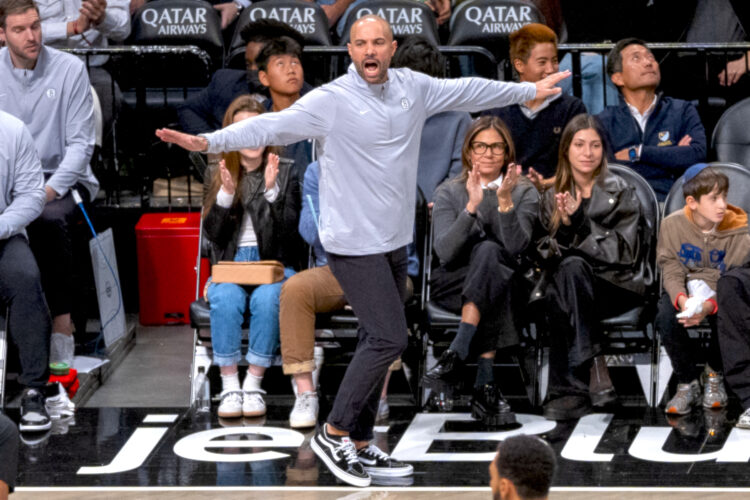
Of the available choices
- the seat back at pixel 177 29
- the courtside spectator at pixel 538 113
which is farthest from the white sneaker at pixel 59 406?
the seat back at pixel 177 29

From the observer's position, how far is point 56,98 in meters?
6.92

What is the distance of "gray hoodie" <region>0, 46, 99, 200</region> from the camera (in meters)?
6.92

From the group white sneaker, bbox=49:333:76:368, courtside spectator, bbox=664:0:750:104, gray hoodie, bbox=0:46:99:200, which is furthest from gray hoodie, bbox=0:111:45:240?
courtside spectator, bbox=664:0:750:104

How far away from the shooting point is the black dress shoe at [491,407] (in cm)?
607

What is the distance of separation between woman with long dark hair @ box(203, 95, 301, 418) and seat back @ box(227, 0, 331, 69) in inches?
97.3

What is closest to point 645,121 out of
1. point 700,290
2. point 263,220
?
point 700,290

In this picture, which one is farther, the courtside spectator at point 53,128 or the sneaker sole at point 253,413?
the courtside spectator at point 53,128

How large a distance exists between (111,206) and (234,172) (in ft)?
6.53

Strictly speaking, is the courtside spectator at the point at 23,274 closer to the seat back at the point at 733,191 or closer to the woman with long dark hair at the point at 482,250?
the woman with long dark hair at the point at 482,250

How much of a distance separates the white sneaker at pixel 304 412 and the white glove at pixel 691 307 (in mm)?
1778

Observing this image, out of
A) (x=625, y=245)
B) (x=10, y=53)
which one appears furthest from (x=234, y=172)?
(x=625, y=245)

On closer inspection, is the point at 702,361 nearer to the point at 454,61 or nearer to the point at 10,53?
the point at 454,61

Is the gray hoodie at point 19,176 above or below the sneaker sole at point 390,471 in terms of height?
above

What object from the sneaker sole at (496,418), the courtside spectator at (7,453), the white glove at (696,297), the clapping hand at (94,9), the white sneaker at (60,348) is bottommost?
the sneaker sole at (496,418)
